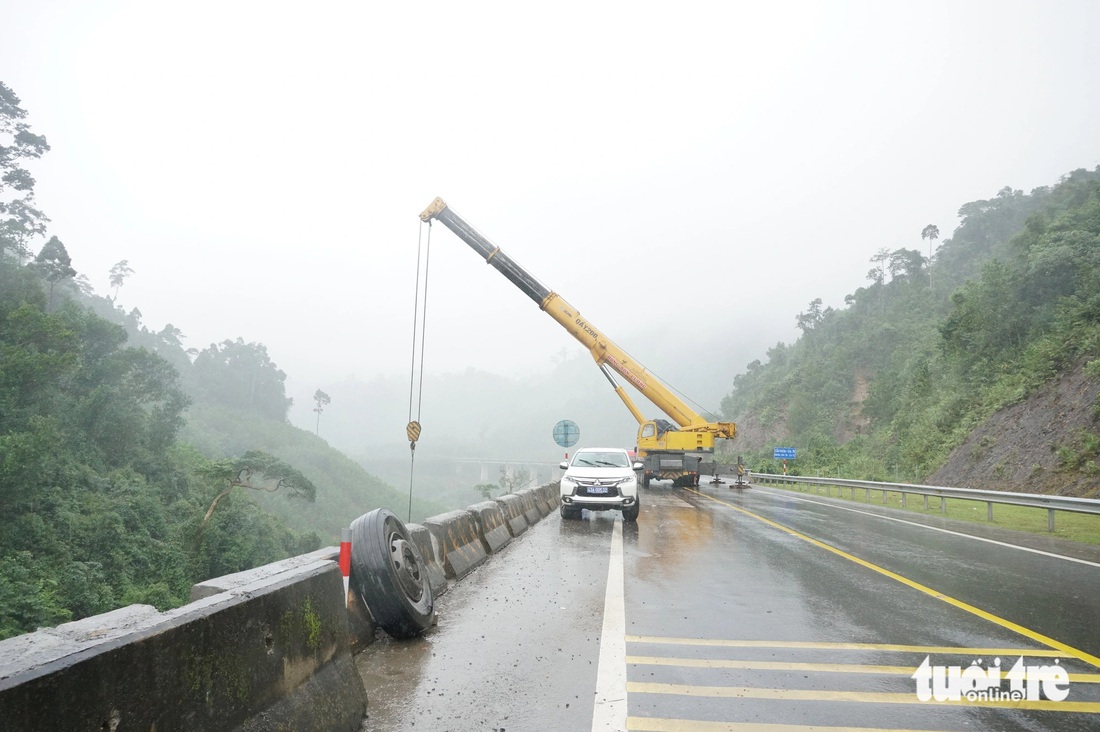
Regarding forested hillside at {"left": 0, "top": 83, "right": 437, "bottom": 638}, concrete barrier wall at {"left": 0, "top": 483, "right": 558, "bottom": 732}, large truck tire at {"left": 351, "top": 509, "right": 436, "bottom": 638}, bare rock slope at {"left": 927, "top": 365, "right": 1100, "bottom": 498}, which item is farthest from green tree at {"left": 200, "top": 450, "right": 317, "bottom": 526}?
concrete barrier wall at {"left": 0, "top": 483, "right": 558, "bottom": 732}

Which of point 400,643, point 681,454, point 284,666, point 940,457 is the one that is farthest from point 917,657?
point 940,457

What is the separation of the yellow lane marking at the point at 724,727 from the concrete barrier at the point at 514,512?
26.7 ft

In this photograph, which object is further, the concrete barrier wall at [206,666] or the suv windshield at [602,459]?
the suv windshield at [602,459]

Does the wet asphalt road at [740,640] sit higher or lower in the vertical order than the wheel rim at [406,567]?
lower

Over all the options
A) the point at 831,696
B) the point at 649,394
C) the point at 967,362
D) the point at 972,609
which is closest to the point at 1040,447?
the point at 649,394

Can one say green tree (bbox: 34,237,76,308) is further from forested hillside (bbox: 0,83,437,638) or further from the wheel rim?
the wheel rim

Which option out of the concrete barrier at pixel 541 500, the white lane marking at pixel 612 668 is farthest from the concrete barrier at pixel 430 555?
the concrete barrier at pixel 541 500

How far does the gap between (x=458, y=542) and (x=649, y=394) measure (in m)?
20.1

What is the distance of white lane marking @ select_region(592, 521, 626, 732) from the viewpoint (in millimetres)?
3713

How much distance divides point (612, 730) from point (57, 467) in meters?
52.4

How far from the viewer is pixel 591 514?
1602 cm

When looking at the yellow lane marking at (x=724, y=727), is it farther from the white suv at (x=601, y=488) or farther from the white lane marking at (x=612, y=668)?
the white suv at (x=601, y=488)

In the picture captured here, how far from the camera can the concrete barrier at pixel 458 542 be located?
25.7 feet

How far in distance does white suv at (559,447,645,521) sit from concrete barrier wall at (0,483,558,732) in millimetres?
9185
